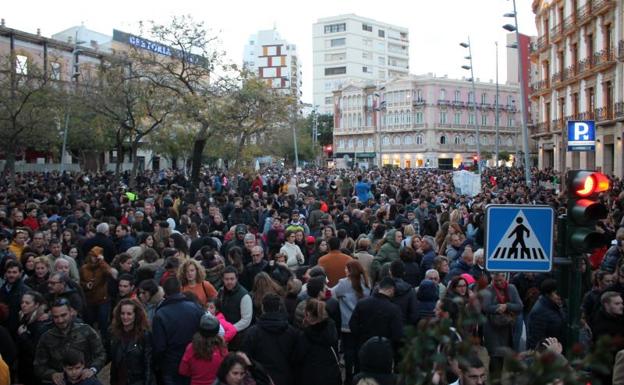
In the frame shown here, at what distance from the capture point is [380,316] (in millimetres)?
6781

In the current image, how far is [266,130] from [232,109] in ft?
15.9

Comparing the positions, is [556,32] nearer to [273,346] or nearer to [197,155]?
[197,155]

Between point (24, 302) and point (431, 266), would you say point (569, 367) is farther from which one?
point (431, 266)

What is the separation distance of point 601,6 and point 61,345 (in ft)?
113

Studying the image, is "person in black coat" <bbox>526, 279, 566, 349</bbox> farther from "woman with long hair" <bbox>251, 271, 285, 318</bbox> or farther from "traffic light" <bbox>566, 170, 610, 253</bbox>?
"woman with long hair" <bbox>251, 271, 285, 318</bbox>

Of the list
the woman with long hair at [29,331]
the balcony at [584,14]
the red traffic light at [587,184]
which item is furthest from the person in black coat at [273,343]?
the balcony at [584,14]

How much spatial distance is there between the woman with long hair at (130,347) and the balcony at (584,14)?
117 ft

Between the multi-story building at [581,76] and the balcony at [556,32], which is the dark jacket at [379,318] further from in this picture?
the balcony at [556,32]

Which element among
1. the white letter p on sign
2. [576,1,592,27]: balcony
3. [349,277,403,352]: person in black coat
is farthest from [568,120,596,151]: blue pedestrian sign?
[576,1,592,27]: balcony

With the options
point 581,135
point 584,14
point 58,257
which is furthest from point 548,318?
→ point 584,14

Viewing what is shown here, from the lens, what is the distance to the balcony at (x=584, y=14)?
1434 inches

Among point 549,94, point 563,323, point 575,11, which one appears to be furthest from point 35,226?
point 549,94

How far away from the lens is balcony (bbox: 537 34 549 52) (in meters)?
45.4

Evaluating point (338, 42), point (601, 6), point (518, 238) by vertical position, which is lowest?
point (518, 238)
